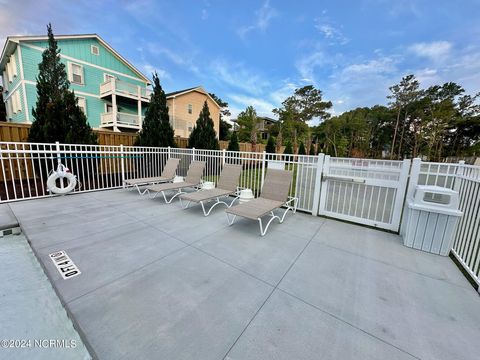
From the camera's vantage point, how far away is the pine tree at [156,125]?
8.79m

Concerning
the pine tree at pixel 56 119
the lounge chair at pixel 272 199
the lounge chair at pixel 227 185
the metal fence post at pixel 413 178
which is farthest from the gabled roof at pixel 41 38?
the metal fence post at pixel 413 178

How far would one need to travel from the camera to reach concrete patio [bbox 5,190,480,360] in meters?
1.48

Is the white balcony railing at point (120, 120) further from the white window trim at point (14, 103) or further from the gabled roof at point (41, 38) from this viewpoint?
the white window trim at point (14, 103)

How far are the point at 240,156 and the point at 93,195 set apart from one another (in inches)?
180

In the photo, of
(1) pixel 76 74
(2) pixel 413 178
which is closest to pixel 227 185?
(2) pixel 413 178

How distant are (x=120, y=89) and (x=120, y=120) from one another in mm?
→ 2365

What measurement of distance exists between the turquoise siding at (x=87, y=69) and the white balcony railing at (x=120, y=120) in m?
0.73

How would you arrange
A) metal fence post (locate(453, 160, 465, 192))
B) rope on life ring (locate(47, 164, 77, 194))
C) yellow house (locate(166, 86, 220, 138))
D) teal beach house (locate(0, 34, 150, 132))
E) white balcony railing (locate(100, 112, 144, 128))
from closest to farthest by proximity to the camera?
metal fence post (locate(453, 160, 465, 192)) < rope on life ring (locate(47, 164, 77, 194)) < teal beach house (locate(0, 34, 150, 132)) < white balcony railing (locate(100, 112, 144, 128)) < yellow house (locate(166, 86, 220, 138))

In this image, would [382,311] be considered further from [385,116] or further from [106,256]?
[385,116]

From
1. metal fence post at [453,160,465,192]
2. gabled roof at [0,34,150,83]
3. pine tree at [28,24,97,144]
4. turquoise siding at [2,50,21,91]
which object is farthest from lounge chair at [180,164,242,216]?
turquoise siding at [2,50,21,91]

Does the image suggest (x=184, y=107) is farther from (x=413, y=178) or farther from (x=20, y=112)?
(x=413, y=178)

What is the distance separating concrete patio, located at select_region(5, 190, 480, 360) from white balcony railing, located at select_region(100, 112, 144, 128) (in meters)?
13.6

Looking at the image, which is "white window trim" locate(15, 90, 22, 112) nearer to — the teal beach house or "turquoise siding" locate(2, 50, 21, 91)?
the teal beach house

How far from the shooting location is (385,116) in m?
31.7
